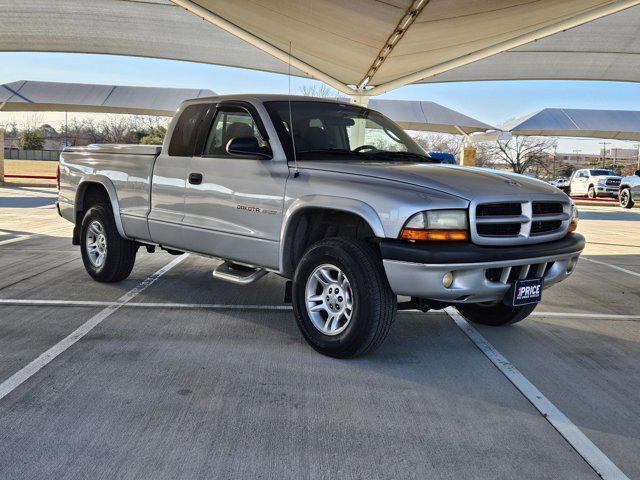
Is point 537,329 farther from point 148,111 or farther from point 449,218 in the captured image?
point 148,111

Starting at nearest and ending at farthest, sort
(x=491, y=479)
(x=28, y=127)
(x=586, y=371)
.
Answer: (x=491, y=479) < (x=586, y=371) < (x=28, y=127)

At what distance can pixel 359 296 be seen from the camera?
4215mm

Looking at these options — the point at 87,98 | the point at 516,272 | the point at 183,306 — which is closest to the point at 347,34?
the point at 183,306

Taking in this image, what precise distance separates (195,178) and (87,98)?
93.4ft

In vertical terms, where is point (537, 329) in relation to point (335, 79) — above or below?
A: below

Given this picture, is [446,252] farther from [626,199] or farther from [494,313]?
[626,199]

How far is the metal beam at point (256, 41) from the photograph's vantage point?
1373cm

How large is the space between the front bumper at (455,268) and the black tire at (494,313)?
1121 millimetres

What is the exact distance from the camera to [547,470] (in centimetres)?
293

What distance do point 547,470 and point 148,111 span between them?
30.4 metres

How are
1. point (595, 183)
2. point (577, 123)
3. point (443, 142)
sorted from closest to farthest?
point (595, 183) → point (577, 123) → point (443, 142)

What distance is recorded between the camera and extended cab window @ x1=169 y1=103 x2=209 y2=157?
5.81 m

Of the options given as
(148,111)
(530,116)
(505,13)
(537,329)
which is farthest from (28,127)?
(537,329)

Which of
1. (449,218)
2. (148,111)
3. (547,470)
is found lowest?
(547,470)
